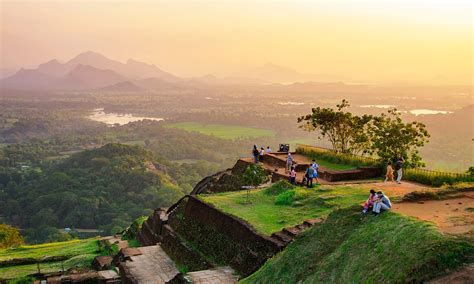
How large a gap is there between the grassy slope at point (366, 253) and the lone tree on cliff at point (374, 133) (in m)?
10.1

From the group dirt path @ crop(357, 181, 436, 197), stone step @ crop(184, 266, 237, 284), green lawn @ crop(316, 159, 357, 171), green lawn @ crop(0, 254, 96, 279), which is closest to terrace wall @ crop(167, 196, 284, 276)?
stone step @ crop(184, 266, 237, 284)

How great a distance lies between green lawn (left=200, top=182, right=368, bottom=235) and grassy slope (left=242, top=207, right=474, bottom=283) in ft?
7.21

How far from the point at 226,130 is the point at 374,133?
126945 millimetres

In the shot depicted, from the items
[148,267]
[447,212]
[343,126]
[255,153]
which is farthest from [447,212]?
[343,126]

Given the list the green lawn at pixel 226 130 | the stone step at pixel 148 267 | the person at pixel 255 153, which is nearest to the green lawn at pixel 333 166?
the person at pixel 255 153

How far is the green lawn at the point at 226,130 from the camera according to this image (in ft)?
435

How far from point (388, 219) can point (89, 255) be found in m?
16.3

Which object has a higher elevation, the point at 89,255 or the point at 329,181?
the point at 329,181

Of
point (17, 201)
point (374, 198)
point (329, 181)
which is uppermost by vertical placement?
point (374, 198)

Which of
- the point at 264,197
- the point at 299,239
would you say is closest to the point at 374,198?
the point at 299,239

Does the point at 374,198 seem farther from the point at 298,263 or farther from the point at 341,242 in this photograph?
the point at 298,263

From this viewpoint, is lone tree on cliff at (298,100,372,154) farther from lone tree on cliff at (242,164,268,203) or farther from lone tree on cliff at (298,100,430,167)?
lone tree on cliff at (242,164,268,203)

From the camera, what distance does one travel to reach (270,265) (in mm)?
11336

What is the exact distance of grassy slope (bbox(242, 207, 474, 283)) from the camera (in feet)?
26.2
